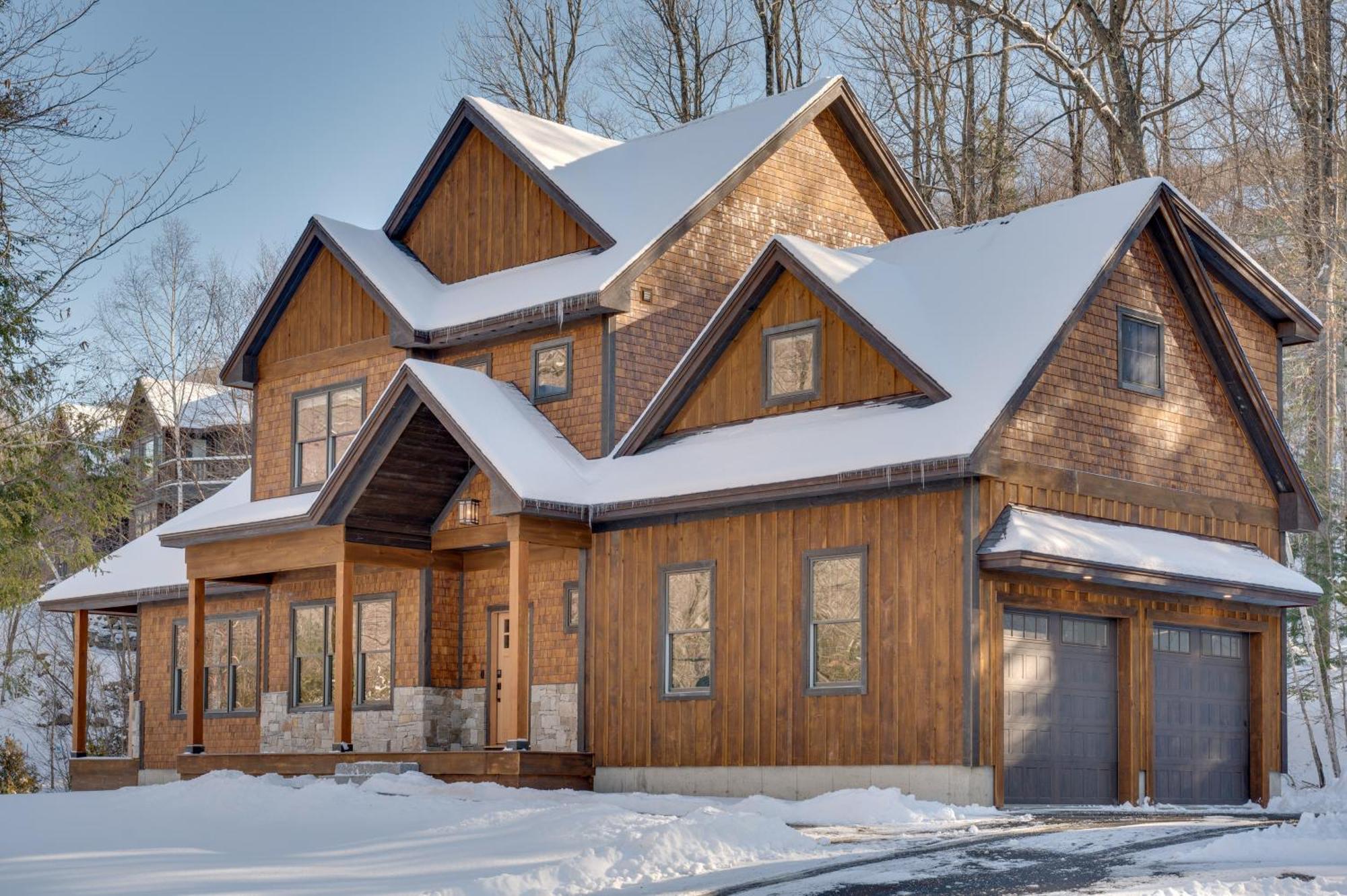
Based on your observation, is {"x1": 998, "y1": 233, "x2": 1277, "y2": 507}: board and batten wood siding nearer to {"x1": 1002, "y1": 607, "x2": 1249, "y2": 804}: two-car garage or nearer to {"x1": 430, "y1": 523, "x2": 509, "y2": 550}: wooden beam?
{"x1": 1002, "y1": 607, "x2": 1249, "y2": 804}: two-car garage

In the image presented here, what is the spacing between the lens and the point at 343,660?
22.2 metres

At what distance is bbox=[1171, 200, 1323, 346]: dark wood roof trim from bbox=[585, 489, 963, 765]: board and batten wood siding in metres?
5.97

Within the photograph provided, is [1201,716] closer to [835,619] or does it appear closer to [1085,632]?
[1085,632]

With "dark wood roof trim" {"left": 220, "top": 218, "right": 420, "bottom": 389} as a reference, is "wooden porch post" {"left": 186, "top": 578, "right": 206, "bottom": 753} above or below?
below

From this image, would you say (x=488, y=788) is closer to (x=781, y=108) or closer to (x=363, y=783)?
(x=363, y=783)

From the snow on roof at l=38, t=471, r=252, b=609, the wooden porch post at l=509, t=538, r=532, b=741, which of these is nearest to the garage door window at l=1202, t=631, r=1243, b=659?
the wooden porch post at l=509, t=538, r=532, b=741

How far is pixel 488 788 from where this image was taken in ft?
61.5

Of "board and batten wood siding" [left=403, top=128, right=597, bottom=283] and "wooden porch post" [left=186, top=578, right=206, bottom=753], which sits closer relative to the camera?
"board and batten wood siding" [left=403, top=128, right=597, bottom=283]

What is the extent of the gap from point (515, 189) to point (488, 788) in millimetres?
9734

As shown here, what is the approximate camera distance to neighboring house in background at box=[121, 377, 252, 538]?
145 ft

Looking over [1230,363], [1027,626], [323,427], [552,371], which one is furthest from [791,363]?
[323,427]

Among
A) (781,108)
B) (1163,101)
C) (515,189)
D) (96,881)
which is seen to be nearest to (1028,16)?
(1163,101)

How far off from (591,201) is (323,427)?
5.51 meters

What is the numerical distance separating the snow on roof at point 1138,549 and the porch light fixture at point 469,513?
784 cm
